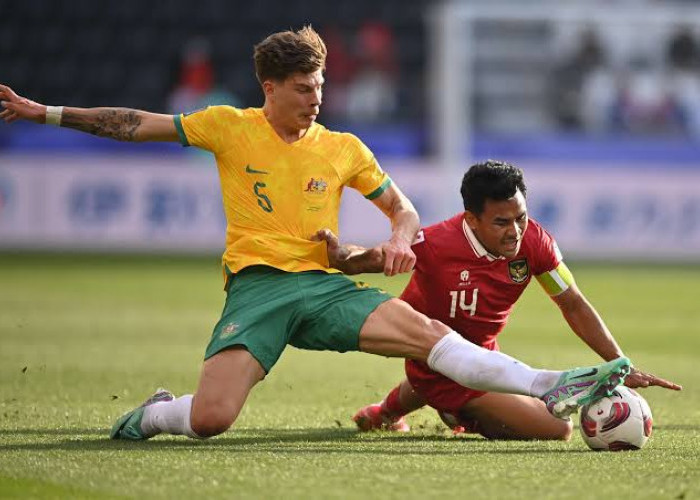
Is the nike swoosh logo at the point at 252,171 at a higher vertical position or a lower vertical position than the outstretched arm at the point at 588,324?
higher

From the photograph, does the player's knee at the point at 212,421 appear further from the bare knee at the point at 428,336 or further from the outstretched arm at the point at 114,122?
the outstretched arm at the point at 114,122

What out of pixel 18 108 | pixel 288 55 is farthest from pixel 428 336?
pixel 18 108

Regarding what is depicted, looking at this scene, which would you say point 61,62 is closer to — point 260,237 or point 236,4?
point 236,4

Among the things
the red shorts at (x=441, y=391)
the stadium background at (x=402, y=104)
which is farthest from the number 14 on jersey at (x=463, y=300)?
the stadium background at (x=402, y=104)

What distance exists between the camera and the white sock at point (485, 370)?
596 centimetres

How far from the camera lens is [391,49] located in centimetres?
2525

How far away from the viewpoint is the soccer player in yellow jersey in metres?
6.26

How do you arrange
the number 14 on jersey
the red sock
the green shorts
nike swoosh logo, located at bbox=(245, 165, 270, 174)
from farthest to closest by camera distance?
the red sock
the number 14 on jersey
nike swoosh logo, located at bbox=(245, 165, 270, 174)
the green shorts

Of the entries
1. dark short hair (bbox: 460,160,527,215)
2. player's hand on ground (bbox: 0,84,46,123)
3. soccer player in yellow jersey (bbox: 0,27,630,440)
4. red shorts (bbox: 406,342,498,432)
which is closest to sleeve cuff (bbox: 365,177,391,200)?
soccer player in yellow jersey (bbox: 0,27,630,440)

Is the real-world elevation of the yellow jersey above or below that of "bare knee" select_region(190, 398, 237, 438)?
above

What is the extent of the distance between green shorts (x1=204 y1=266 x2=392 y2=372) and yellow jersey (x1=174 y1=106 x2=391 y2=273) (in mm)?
89

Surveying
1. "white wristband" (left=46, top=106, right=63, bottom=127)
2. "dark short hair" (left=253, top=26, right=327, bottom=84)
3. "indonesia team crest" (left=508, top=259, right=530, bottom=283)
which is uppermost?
"dark short hair" (left=253, top=26, right=327, bottom=84)

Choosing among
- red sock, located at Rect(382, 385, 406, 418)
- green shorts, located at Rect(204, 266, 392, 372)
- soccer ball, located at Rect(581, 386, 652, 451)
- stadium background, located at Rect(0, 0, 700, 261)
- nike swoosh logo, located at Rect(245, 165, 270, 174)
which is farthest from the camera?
stadium background, located at Rect(0, 0, 700, 261)

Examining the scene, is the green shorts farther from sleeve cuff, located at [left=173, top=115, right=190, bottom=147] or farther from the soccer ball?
the soccer ball
